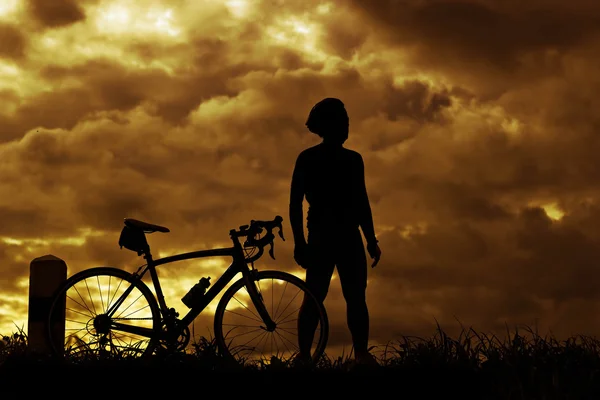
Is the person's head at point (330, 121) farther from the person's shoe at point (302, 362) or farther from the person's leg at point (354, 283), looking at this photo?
the person's shoe at point (302, 362)

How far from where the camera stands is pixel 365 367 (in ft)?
23.8

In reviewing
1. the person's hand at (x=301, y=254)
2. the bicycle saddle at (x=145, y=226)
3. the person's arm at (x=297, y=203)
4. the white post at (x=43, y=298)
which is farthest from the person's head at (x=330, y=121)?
the white post at (x=43, y=298)

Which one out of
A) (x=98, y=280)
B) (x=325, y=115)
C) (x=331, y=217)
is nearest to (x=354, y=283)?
(x=331, y=217)

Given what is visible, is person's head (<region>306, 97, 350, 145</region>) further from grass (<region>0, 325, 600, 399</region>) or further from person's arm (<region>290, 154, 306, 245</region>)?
grass (<region>0, 325, 600, 399</region>)

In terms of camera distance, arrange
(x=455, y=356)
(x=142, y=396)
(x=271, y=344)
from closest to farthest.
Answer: (x=142, y=396) < (x=455, y=356) < (x=271, y=344)

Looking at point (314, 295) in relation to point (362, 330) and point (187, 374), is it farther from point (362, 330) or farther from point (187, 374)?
point (187, 374)

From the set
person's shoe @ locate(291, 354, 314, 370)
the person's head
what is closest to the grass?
person's shoe @ locate(291, 354, 314, 370)

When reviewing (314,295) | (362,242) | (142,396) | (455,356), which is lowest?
(142,396)

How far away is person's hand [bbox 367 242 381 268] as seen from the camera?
922cm

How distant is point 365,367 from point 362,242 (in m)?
2.17

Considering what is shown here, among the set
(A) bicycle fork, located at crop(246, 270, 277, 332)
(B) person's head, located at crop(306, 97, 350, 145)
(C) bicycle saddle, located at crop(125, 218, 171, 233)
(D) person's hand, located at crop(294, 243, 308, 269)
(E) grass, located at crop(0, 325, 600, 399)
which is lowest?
(E) grass, located at crop(0, 325, 600, 399)

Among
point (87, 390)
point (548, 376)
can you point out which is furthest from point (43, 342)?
point (548, 376)

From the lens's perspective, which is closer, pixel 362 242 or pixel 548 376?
pixel 548 376

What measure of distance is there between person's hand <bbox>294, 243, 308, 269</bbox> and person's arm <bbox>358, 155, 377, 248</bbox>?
728 mm
